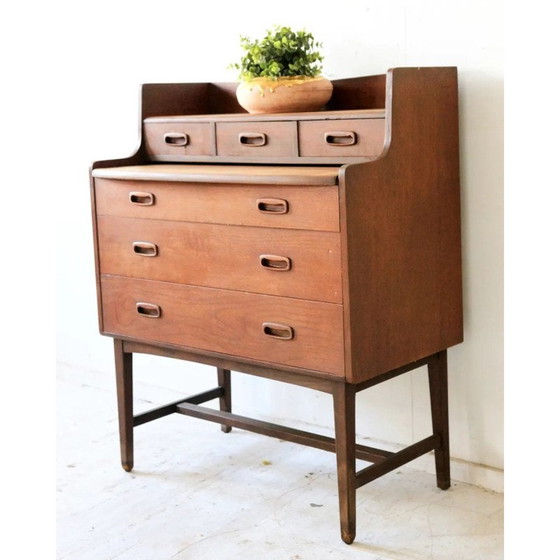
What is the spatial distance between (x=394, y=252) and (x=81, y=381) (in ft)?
6.89

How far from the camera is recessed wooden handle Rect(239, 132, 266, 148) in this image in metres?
2.63

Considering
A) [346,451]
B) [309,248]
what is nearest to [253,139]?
[309,248]

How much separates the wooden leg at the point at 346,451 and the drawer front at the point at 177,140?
0.93 meters

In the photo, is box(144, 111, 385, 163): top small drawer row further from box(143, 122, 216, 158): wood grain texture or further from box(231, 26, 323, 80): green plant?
box(231, 26, 323, 80): green plant

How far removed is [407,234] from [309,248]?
11.9 inches

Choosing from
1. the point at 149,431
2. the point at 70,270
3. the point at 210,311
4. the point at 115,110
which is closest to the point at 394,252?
the point at 210,311

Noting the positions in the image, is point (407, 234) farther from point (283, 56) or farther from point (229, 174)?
point (283, 56)

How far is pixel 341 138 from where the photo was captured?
8.04 ft

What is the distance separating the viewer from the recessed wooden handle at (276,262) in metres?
2.33

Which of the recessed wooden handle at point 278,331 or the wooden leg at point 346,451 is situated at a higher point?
the recessed wooden handle at point 278,331

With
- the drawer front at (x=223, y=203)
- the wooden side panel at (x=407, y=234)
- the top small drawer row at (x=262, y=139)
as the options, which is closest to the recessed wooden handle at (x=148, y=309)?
the drawer front at (x=223, y=203)

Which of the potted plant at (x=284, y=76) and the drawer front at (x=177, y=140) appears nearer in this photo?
the potted plant at (x=284, y=76)

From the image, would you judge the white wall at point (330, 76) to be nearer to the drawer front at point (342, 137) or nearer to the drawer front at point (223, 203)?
the drawer front at point (342, 137)
